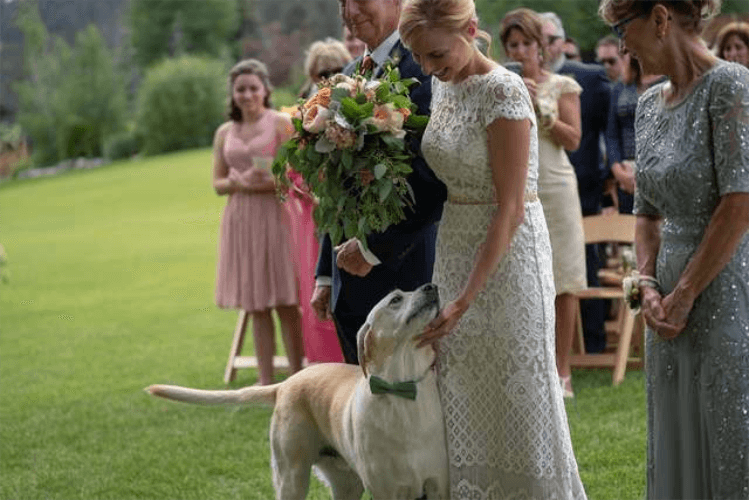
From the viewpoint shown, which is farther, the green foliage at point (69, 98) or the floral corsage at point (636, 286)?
the green foliage at point (69, 98)

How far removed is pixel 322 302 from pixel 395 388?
3.29 feet

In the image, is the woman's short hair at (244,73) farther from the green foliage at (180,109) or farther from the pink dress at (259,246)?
the green foliage at (180,109)

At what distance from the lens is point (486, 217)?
157 inches

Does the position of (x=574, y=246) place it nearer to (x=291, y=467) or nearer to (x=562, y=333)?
(x=562, y=333)

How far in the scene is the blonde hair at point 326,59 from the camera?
8594mm

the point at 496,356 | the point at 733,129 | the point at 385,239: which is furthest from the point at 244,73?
the point at 733,129

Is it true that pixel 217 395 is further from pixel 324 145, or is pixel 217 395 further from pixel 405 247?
pixel 324 145

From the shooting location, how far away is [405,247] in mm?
4578

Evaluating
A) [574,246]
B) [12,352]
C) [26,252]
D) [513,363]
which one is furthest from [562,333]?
[26,252]

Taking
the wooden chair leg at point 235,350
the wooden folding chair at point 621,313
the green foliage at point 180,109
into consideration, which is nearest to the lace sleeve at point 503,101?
the wooden folding chair at point 621,313

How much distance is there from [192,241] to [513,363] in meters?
19.2

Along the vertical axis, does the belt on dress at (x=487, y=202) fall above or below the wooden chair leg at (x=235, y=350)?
above

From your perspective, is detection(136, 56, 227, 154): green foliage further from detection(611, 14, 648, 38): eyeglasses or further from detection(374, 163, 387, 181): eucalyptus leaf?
detection(611, 14, 648, 38): eyeglasses

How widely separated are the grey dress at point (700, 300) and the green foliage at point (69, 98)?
193 ft
